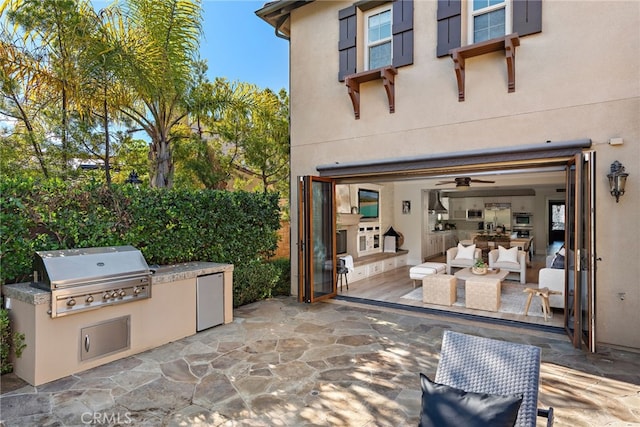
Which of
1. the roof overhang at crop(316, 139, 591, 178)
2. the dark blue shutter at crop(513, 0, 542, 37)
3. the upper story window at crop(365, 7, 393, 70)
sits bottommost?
the roof overhang at crop(316, 139, 591, 178)

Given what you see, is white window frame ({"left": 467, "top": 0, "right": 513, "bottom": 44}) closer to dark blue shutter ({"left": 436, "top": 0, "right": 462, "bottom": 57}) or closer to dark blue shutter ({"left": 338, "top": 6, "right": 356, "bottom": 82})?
dark blue shutter ({"left": 436, "top": 0, "right": 462, "bottom": 57})

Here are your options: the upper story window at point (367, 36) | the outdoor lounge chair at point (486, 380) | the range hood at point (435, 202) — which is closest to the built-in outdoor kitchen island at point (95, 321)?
the outdoor lounge chair at point (486, 380)

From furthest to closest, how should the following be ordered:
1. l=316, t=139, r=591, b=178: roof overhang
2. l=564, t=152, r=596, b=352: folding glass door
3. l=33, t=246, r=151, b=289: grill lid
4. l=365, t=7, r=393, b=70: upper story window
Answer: l=365, t=7, r=393, b=70: upper story window → l=316, t=139, r=591, b=178: roof overhang → l=564, t=152, r=596, b=352: folding glass door → l=33, t=246, r=151, b=289: grill lid

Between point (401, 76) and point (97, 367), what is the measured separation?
6417 mm

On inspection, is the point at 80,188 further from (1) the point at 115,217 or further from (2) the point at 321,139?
(2) the point at 321,139

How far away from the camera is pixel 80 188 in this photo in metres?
4.79

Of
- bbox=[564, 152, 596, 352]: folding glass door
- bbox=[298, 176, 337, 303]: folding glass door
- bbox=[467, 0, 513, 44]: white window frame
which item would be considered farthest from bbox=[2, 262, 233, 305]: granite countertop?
bbox=[467, 0, 513, 44]: white window frame

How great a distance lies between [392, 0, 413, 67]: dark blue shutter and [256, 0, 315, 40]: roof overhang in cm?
202

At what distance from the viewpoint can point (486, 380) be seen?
97.7 inches

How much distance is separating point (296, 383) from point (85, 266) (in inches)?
109

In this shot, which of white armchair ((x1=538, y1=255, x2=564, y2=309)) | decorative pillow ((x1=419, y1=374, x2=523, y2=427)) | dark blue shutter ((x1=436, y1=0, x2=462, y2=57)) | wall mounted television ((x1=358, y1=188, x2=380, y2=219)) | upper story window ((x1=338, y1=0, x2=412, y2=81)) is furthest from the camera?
wall mounted television ((x1=358, y1=188, x2=380, y2=219))

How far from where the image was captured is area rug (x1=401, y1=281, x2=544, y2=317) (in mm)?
6409

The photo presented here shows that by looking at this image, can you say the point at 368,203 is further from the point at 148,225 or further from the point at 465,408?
the point at 465,408

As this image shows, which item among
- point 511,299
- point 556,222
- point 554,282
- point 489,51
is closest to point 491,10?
point 489,51
